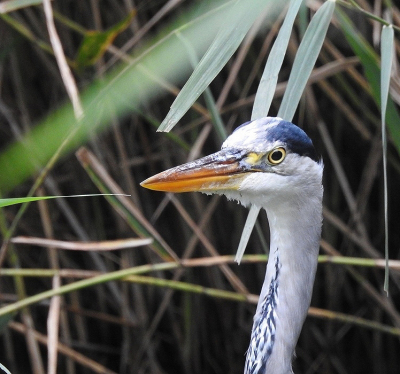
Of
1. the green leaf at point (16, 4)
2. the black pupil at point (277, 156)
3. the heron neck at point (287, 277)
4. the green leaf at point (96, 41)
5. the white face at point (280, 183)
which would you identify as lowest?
the heron neck at point (287, 277)

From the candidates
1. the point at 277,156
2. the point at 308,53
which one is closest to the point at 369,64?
the point at 308,53

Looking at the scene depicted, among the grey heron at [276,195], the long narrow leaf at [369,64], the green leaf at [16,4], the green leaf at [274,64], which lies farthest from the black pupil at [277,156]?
the green leaf at [16,4]

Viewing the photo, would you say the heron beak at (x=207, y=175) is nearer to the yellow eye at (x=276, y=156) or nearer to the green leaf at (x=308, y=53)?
the yellow eye at (x=276, y=156)

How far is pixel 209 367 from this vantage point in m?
2.44

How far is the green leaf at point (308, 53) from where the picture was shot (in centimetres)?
115

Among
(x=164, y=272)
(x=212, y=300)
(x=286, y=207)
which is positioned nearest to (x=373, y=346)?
(x=212, y=300)

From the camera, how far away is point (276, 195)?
1.12 m

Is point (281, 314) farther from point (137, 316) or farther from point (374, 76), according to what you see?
point (137, 316)

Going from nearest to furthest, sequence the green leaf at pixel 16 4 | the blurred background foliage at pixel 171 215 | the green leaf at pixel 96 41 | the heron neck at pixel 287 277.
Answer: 1. the heron neck at pixel 287 277
2. the green leaf at pixel 16 4
3. the green leaf at pixel 96 41
4. the blurred background foliage at pixel 171 215

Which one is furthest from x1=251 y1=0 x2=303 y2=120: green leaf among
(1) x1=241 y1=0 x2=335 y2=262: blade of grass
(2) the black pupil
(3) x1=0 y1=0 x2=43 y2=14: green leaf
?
(3) x1=0 y1=0 x2=43 y2=14: green leaf

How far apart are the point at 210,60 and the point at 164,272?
137 centimetres

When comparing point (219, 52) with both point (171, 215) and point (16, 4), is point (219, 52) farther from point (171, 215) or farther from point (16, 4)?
point (171, 215)

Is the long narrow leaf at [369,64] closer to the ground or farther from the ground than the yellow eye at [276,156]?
farther from the ground

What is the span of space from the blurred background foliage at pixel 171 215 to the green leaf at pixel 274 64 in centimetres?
69
